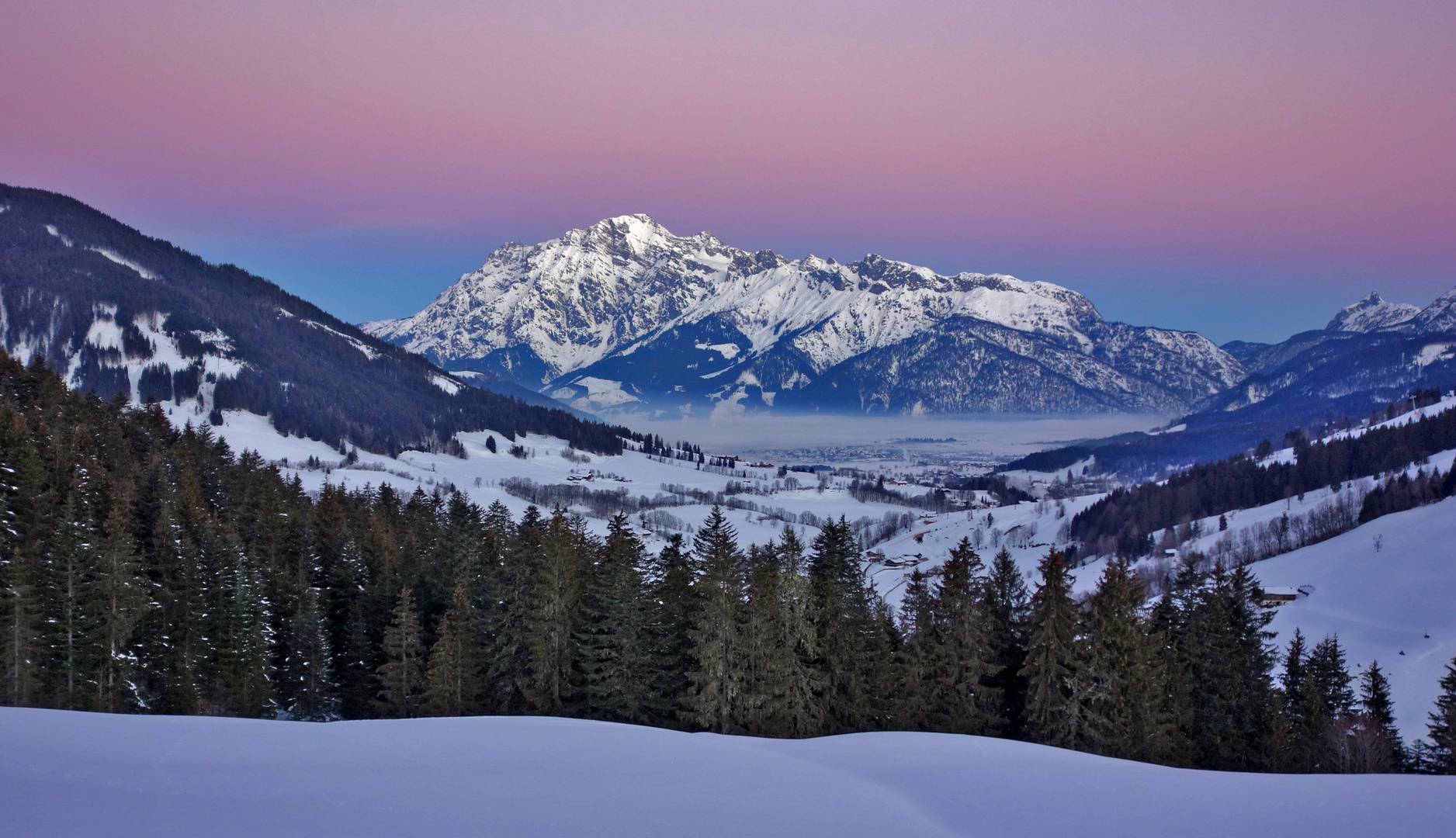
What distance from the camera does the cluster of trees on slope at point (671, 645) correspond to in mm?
26625

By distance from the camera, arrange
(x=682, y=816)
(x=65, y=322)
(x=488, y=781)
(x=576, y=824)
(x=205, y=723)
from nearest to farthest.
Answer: (x=576, y=824) < (x=682, y=816) < (x=488, y=781) < (x=205, y=723) < (x=65, y=322)

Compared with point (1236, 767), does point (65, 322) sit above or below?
above


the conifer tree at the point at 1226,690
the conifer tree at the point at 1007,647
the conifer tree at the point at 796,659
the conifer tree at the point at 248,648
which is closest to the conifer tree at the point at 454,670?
the conifer tree at the point at 248,648

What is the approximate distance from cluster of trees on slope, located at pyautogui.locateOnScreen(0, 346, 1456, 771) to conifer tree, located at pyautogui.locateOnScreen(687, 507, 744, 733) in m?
0.09

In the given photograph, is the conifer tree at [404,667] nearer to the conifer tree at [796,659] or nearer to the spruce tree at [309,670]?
the spruce tree at [309,670]

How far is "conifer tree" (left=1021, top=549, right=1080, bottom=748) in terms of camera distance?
84.8ft

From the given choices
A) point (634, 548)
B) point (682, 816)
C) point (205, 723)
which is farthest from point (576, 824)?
point (634, 548)

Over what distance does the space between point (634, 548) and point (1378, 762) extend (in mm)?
30082

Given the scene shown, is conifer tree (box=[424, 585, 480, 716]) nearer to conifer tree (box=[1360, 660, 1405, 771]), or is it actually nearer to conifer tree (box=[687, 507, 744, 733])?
conifer tree (box=[687, 507, 744, 733])

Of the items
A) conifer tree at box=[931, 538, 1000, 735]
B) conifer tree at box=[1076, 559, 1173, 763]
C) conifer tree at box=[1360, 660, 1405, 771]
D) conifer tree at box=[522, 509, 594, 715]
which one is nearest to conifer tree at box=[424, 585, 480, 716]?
conifer tree at box=[522, 509, 594, 715]

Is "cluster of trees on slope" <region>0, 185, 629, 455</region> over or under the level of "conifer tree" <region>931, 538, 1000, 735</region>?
over

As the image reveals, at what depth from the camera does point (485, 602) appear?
36.6 meters

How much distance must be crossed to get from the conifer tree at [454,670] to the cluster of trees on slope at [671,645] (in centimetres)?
11

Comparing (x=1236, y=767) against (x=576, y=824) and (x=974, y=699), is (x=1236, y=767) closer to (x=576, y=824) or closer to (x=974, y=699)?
(x=974, y=699)
